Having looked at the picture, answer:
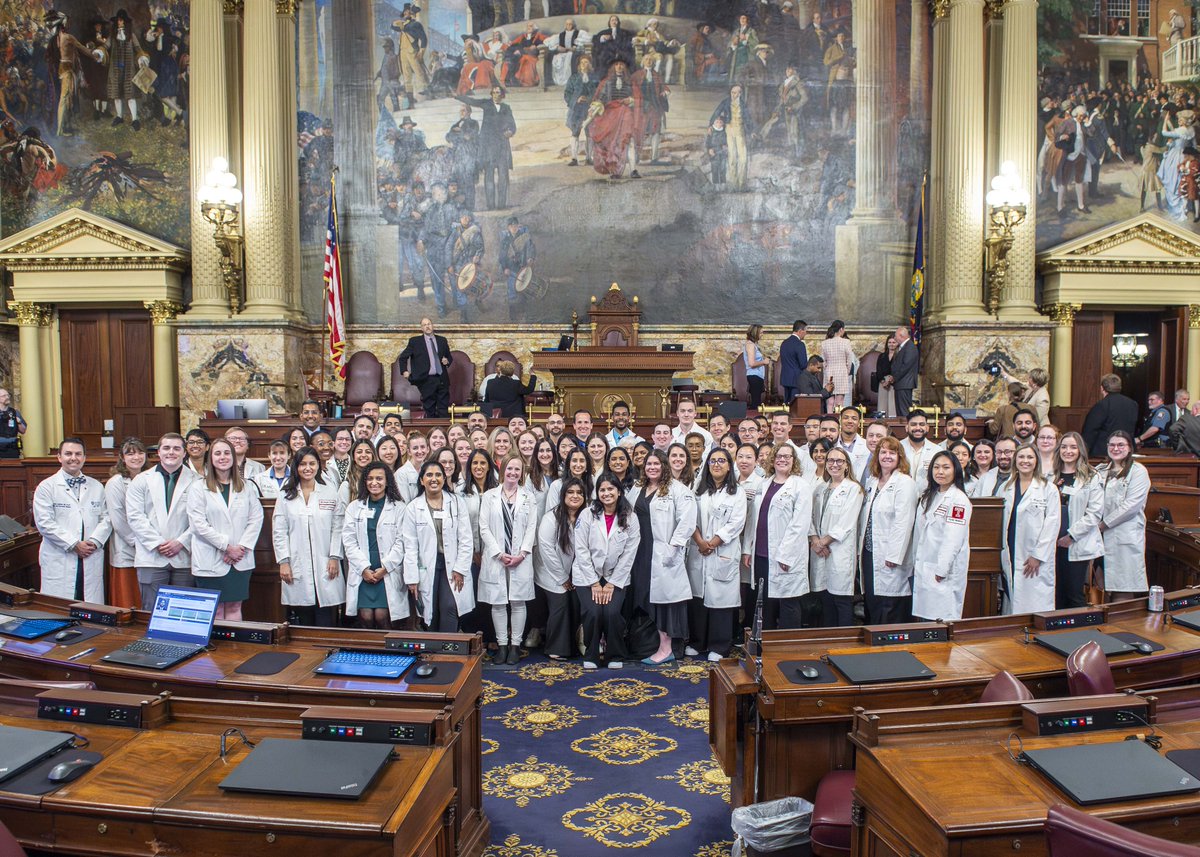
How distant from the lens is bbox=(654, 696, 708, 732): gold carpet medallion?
5820 millimetres

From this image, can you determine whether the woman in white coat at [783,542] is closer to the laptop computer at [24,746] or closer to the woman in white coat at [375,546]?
the woman in white coat at [375,546]

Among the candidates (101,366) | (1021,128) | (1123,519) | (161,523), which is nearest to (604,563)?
(161,523)

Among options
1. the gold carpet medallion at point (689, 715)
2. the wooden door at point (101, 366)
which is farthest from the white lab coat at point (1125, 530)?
the wooden door at point (101, 366)

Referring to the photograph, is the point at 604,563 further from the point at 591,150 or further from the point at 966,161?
the point at 966,161

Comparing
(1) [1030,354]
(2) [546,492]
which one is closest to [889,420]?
(1) [1030,354]

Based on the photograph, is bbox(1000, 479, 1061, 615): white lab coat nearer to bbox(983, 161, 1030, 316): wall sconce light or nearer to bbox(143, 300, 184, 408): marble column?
bbox(983, 161, 1030, 316): wall sconce light

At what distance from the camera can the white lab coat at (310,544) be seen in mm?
6852

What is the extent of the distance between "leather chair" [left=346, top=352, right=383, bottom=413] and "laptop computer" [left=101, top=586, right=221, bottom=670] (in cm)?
1099

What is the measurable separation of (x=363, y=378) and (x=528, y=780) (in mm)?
11503

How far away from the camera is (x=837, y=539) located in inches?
274

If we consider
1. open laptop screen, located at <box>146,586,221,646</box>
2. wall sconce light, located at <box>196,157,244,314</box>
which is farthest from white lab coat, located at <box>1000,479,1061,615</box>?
wall sconce light, located at <box>196,157,244,314</box>

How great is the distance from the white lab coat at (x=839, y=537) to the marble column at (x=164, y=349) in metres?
12.3

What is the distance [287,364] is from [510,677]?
9558mm

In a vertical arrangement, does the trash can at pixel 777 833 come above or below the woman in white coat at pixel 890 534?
below
